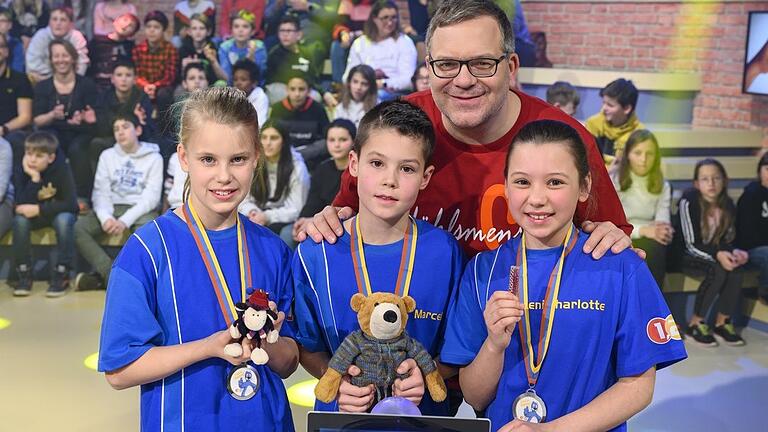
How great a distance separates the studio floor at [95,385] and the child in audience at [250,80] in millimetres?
1976

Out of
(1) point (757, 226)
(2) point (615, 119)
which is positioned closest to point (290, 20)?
(2) point (615, 119)

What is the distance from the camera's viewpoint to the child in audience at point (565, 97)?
6539 mm

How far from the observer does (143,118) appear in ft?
21.6

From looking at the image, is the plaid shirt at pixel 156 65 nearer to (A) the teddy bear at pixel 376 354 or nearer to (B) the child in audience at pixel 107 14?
(B) the child in audience at pixel 107 14

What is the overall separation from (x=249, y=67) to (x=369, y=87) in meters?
0.96

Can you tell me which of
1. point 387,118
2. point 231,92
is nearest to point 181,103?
point 231,92

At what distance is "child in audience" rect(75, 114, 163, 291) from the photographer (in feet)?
21.0

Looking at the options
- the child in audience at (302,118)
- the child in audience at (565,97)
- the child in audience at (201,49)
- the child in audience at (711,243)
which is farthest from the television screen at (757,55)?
the child in audience at (201,49)

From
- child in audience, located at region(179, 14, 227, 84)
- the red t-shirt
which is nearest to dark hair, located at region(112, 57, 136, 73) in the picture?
child in audience, located at region(179, 14, 227, 84)

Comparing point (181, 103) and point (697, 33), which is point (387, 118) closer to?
point (181, 103)

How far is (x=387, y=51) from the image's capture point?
22.0 ft

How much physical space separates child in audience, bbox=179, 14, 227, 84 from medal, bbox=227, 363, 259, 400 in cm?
502

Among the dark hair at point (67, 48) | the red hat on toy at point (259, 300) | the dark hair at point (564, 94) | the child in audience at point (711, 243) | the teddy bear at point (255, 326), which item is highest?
the dark hair at point (67, 48)

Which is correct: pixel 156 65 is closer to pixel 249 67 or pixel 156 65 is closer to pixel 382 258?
pixel 249 67
